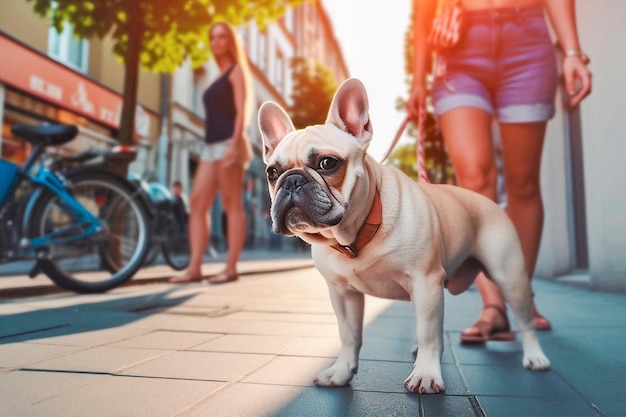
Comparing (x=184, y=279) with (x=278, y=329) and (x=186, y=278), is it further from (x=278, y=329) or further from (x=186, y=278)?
(x=278, y=329)

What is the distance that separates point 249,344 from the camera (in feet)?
8.73

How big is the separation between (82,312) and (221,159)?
275cm

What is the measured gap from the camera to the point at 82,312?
3.50m

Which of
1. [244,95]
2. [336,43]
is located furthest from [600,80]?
[336,43]

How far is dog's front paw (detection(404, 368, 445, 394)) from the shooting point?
182 centimetres

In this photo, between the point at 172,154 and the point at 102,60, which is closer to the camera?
the point at 102,60

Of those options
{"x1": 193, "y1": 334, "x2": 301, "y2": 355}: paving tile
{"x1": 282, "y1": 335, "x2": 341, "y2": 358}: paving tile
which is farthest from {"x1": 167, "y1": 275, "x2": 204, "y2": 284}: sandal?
→ {"x1": 282, "y1": 335, "x2": 341, "y2": 358}: paving tile

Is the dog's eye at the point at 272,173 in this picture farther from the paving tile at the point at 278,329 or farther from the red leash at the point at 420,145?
the paving tile at the point at 278,329

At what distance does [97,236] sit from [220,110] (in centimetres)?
211

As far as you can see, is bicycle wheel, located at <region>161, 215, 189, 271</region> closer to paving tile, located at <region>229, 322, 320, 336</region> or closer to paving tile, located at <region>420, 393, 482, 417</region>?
paving tile, located at <region>229, 322, 320, 336</region>

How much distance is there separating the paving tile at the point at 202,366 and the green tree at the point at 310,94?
28.0m

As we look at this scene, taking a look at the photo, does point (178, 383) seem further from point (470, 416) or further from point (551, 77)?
point (551, 77)

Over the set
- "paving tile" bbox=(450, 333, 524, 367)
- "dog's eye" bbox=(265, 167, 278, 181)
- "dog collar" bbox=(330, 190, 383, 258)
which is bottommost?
"paving tile" bbox=(450, 333, 524, 367)

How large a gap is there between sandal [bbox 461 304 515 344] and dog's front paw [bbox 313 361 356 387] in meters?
1.05
